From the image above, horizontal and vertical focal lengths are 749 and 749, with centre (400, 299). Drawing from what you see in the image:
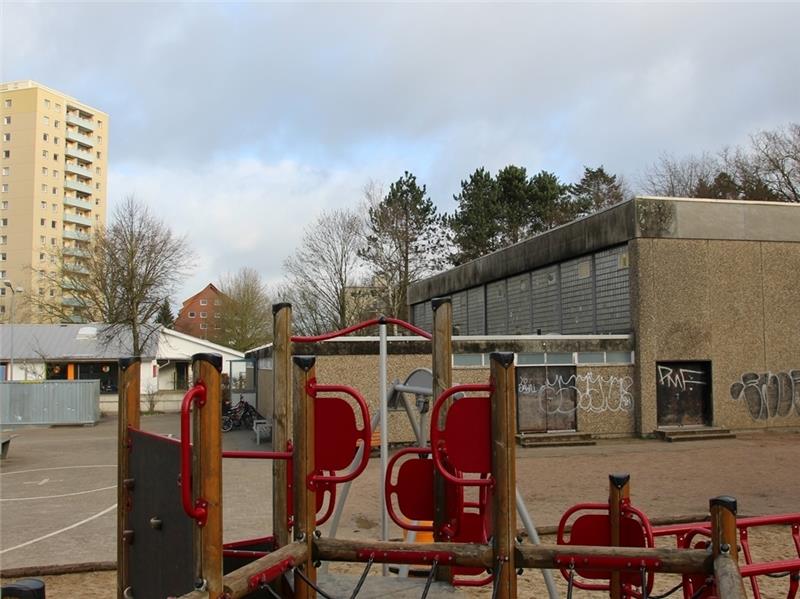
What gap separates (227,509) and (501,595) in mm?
7575

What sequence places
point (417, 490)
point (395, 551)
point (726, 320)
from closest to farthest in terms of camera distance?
point (395, 551)
point (417, 490)
point (726, 320)

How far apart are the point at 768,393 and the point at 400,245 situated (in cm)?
2322

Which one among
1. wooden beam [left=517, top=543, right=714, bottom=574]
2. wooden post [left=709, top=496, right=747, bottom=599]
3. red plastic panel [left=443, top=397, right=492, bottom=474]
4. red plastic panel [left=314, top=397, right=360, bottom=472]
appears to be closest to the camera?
wooden post [left=709, top=496, right=747, bottom=599]

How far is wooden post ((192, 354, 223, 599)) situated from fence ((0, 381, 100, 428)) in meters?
29.5

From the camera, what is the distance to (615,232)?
2012 cm

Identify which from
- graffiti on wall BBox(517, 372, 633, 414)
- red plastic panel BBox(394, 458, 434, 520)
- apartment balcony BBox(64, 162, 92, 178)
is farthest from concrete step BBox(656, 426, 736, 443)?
apartment balcony BBox(64, 162, 92, 178)

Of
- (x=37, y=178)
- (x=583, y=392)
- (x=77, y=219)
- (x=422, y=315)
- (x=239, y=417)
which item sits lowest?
(x=239, y=417)

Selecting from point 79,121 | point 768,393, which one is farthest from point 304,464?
point 79,121

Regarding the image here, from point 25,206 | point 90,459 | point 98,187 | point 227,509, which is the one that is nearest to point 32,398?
point 90,459

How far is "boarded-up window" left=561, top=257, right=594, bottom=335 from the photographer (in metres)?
21.8

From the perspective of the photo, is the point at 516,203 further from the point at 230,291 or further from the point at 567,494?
the point at 567,494

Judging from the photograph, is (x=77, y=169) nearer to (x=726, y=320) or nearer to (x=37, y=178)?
(x=37, y=178)

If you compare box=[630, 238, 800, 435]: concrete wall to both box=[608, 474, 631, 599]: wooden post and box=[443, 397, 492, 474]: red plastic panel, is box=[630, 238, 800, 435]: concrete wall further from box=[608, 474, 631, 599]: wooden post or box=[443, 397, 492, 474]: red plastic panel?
box=[443, 397, 492, 474]: red plastic panel

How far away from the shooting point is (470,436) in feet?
12.8
